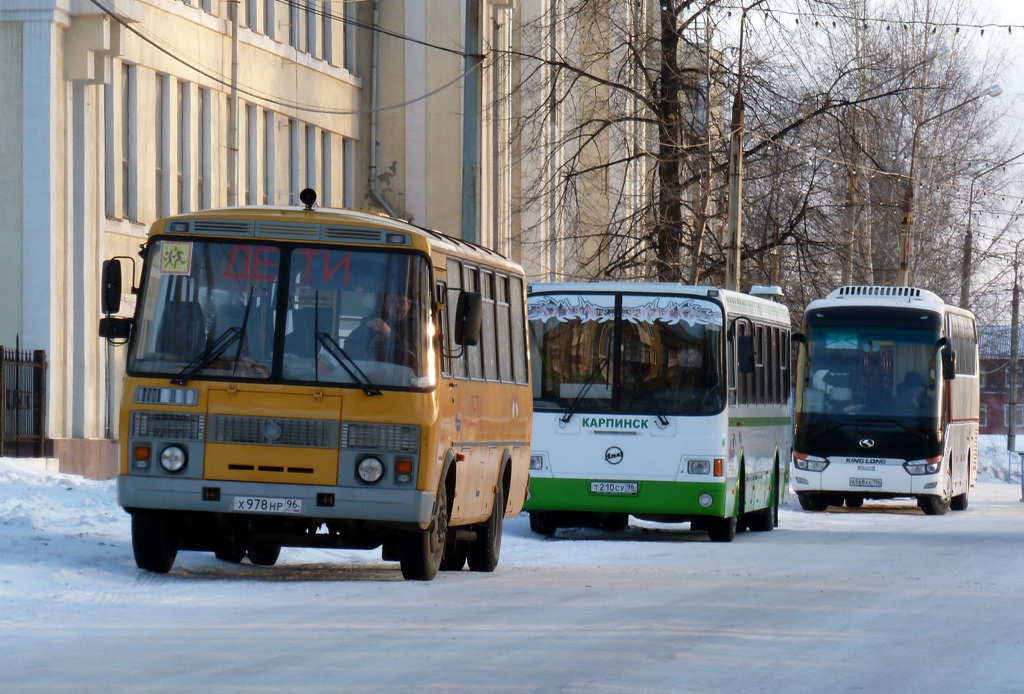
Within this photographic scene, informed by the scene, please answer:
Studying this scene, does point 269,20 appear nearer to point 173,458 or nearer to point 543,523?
point 543,523

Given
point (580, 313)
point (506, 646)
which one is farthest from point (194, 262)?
point (580, 313)

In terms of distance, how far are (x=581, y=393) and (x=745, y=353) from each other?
218 cm

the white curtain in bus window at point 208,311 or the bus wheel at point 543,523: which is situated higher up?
the white curtain in bus window at point 208,311

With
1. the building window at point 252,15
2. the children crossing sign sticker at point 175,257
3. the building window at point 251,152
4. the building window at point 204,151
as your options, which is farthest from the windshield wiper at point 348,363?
the building window at point 252,15

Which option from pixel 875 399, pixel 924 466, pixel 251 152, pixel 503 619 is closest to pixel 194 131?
pixel 251 152

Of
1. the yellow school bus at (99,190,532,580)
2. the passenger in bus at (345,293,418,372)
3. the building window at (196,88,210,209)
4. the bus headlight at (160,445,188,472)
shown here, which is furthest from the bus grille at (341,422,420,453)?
the building window at (196,88,210,209)

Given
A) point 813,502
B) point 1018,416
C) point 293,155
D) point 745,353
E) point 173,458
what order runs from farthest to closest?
point 1018,416 < point 293,155 < point 813,502 < point 745,353 < point 173,458

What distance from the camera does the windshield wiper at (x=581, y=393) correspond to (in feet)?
72.1

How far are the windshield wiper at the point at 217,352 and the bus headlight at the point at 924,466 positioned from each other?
2003cm

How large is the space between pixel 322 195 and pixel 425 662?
31471mm

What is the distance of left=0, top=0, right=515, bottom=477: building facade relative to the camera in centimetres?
2814

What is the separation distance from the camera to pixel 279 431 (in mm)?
13734

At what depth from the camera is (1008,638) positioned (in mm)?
11695

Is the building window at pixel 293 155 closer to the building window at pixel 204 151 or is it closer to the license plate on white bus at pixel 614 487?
the building window at pixel 204 151
